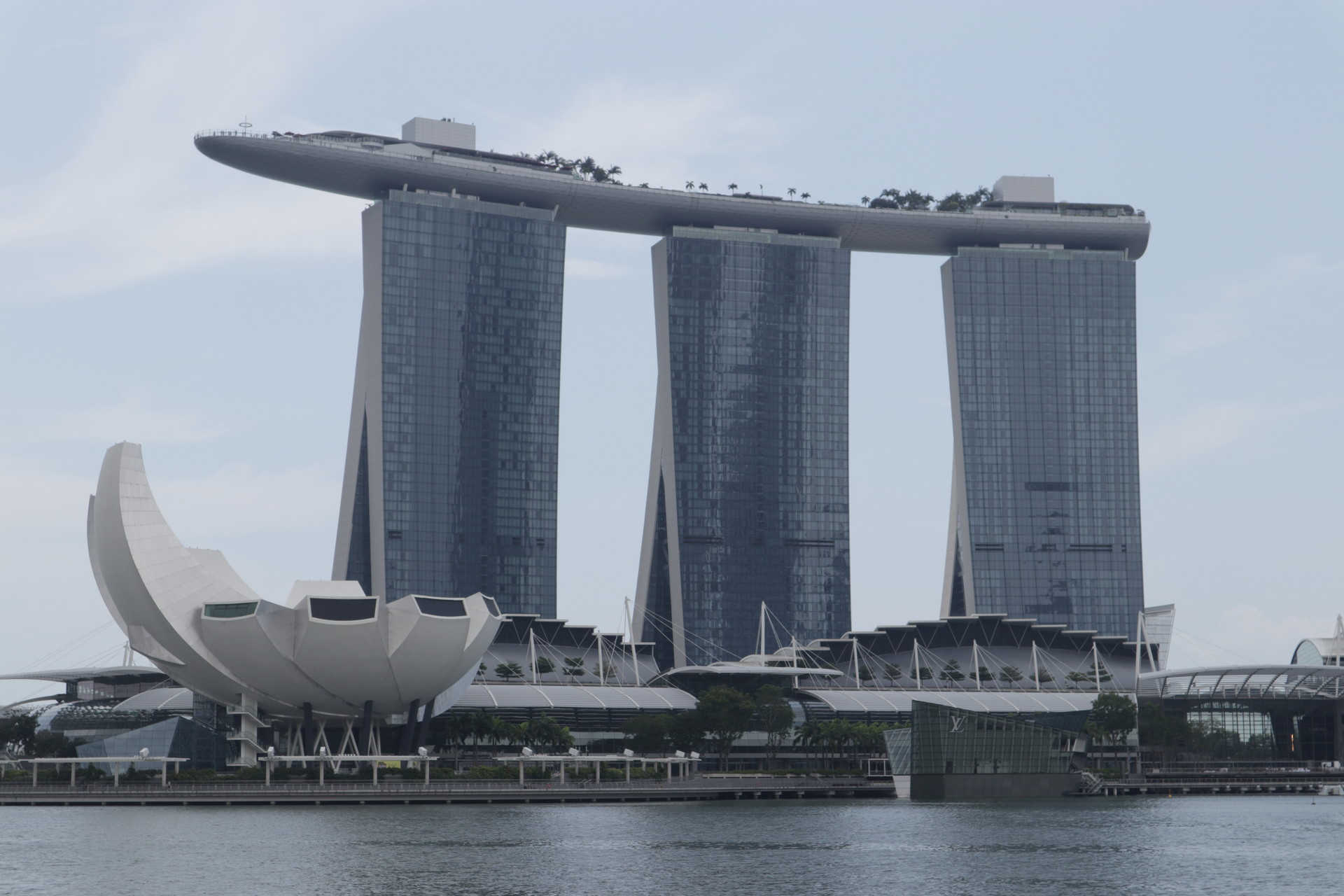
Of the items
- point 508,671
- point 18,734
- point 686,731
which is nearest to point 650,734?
point 686,731

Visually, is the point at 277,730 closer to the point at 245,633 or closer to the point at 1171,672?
the point at 245,633

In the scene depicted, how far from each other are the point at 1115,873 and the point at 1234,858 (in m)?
11.8

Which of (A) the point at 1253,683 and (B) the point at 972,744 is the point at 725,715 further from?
(A) the point at 1253,683

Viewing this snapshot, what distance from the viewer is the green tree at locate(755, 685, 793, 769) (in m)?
172

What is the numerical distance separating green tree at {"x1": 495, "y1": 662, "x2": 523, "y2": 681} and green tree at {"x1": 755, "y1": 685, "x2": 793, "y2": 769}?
29978 mm

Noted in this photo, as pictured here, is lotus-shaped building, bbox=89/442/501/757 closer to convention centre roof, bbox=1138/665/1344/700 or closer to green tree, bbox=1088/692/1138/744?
green tree, bbox=1088/692/1138/744

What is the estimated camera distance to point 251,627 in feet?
433

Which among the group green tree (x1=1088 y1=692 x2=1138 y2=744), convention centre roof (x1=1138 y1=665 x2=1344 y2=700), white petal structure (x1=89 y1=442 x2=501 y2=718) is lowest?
green tree (x1=1088 y1=692 x2=1138 y2=744)

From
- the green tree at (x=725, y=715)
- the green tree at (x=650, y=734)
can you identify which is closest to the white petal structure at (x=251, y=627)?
the green tree at (x=650, y=734)

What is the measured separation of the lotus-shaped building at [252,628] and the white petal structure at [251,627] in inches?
3.2

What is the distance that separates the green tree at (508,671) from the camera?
192 meters

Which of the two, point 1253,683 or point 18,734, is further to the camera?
point 1253,683

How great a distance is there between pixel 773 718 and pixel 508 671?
35151 mm

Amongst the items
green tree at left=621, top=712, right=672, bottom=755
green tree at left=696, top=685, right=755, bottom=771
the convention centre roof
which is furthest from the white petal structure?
the convention centre roof
